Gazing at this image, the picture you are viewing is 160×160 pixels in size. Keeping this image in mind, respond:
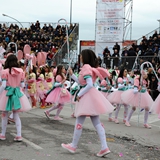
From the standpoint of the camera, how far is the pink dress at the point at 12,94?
A: 6.18 metres

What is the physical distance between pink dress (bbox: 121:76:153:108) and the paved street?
2.24 feet

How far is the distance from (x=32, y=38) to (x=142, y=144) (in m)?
23.2

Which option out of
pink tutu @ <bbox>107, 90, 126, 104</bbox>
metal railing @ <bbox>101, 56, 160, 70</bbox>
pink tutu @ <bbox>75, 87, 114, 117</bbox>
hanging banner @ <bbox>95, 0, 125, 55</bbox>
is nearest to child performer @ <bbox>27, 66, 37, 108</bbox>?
pink tutu @ <bbox>107, 90, 126, 104</bbox>

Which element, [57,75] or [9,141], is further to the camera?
[57,75]

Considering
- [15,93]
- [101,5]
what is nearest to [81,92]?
[15,93]

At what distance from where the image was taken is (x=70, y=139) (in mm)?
6715

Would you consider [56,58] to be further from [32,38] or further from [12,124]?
[12,124]

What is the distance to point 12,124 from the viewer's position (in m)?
8.23

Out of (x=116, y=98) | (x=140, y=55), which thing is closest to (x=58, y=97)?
(x=116, y=98)

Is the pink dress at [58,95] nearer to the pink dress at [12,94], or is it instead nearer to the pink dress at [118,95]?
the pink dress at [118,95]

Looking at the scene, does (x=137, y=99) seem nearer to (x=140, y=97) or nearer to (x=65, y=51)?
(x=140, y=97)

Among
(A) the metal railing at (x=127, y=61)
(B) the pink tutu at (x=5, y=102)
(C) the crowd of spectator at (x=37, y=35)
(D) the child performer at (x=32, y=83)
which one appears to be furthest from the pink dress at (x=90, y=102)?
(C) the crowd of spectator at (x=37, y=35)

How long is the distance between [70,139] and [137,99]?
271 cm

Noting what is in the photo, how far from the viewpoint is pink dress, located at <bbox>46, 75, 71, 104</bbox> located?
9.09 meters
